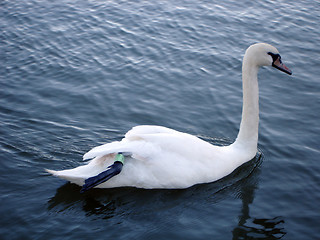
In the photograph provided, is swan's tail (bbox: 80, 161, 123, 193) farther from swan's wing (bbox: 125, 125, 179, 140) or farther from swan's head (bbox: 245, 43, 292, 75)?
swan's head (bbox: 245, 43, 292, 75)

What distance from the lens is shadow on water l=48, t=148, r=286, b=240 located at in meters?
6.41

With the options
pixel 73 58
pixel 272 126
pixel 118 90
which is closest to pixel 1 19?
pixel 73 58

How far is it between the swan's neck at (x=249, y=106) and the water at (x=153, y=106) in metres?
0.46

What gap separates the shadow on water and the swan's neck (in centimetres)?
64

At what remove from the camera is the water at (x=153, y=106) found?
645 cm

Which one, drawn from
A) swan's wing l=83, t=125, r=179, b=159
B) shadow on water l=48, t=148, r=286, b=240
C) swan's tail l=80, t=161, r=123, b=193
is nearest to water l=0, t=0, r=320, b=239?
shadow on water l=48, t=148, r=286, b=240

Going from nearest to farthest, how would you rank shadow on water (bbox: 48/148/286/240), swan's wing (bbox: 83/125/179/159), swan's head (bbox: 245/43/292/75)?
1. shadow on water (bbox: 48/148/286/240)
2. swan's wing (bbox: 83/125/179/159)
3. swan's head (bbox: 245/43/292/75)

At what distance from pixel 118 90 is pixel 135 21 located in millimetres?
3761

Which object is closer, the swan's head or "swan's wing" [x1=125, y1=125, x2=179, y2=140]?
"swan's wing" [x1=125, y1=125, x2=179, y2=140]

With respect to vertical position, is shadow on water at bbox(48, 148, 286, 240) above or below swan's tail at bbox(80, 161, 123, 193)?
below

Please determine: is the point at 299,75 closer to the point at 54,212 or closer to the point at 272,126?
the point at 272,126

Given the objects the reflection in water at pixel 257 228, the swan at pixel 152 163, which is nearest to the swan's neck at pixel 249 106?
the swan at pixel 152 163

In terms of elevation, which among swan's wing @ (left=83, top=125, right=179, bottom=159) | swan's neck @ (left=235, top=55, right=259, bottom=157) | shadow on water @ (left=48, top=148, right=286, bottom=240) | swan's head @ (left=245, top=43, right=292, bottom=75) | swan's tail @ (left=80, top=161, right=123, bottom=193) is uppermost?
swan's head @ (left=245, top=43, right=292, bottom=75)

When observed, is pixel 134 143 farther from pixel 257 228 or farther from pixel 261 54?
pixel 261 54
